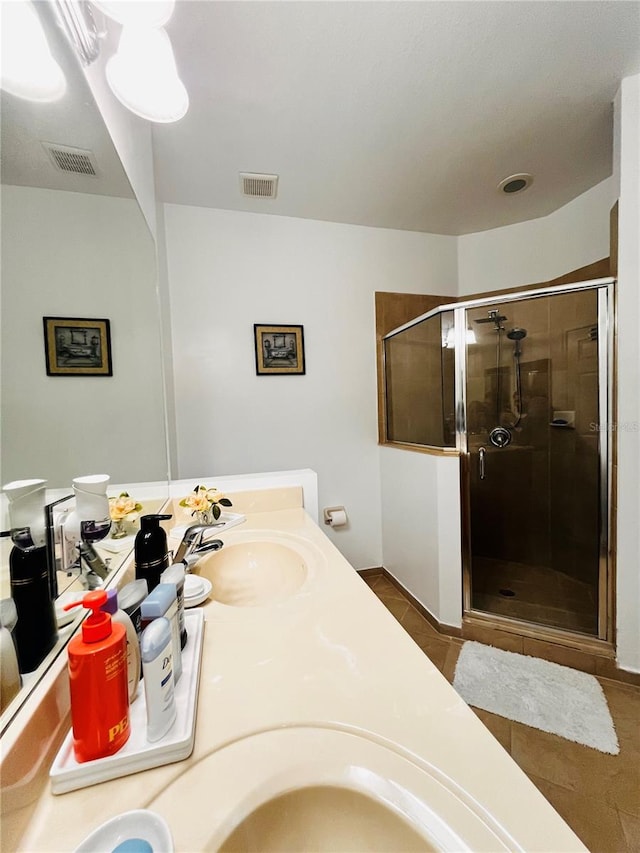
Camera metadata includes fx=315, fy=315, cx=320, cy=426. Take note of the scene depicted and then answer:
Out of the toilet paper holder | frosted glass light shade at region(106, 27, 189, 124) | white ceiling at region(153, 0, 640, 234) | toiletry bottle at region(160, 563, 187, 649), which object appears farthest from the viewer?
the toilet paper holder

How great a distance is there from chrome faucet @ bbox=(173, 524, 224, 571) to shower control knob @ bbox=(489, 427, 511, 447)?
5.17 ft

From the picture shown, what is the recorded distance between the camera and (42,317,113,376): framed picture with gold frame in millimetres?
598

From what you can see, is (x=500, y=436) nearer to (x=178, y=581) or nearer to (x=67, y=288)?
(x=178, y=581)

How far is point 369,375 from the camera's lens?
2117mm

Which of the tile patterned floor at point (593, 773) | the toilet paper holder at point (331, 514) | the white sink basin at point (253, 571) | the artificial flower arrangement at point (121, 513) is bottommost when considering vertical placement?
the tile patterned floor at point (593, 773)

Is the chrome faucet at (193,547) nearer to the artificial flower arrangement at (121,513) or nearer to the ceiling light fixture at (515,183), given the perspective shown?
the artificial flower arrangement at (121,513)

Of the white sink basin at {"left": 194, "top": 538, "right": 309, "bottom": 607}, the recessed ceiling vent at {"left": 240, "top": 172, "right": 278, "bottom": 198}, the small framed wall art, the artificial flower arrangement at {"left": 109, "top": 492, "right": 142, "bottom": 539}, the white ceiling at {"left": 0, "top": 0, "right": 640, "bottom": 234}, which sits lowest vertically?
the white sink basin at {"left": 194, "top": 538, "right": 309, "bottom": 607}

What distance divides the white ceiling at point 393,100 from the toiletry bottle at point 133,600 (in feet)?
5.04

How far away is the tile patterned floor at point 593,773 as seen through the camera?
0.87m

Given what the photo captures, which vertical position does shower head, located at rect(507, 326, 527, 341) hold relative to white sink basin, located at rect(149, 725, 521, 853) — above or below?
above

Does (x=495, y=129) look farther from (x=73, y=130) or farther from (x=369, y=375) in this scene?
(x=73, y=130)

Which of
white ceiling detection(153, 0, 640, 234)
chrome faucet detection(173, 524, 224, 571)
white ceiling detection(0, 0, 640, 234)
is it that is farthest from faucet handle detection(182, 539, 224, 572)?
white ceiling detection(153, 0, 640, 234)

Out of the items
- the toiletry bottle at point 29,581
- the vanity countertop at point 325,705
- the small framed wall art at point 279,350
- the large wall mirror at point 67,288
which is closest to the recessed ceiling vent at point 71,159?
the large wall mirror at point 67,288

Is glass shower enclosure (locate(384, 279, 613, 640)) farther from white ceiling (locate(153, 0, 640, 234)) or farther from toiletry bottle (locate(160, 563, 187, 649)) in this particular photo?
toiletry bottle (locate(160, 563, 187, 649))
